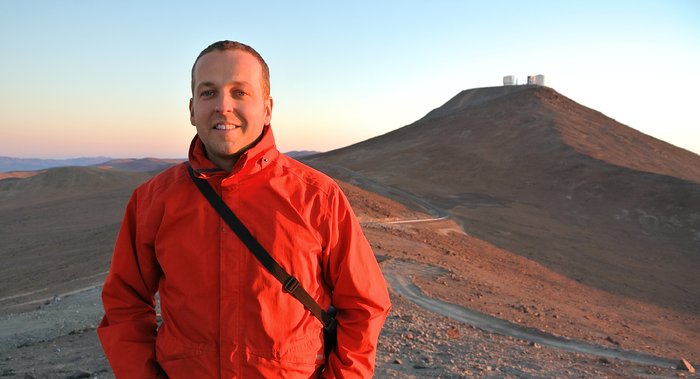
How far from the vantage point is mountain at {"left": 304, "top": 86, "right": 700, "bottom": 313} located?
23672 millimetres

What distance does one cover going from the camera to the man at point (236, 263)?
6.94 ft

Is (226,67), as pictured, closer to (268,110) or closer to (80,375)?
(268,110)

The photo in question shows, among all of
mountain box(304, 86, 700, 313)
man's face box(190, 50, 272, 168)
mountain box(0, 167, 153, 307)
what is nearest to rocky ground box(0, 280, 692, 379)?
man's face box(190, 50, 272, 168)

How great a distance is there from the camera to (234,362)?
6.80 ft

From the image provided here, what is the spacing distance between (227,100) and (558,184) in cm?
3808

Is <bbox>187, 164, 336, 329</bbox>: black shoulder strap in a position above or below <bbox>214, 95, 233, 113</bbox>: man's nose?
below

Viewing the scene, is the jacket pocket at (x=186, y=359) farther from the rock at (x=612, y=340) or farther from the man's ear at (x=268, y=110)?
the rock at (x=612, y=340)

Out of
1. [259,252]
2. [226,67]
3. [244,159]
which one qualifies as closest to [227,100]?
[226,67]

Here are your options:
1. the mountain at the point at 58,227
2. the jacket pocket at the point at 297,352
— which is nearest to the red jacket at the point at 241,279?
the jacket pocket at the point at 297,352

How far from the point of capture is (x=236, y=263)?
2.12m

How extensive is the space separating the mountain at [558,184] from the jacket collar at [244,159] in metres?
19.5

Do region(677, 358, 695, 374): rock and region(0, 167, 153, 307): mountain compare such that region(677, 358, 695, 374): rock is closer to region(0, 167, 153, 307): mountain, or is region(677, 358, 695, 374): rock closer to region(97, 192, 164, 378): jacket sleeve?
region(97, 192, 164, 378): jacket sleeve

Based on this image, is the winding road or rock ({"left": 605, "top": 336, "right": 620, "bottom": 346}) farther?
rock ({"left": 605, "top": 336, "right": 620, "bottom": 346})

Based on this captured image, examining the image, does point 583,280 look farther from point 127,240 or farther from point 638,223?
point 127,240
